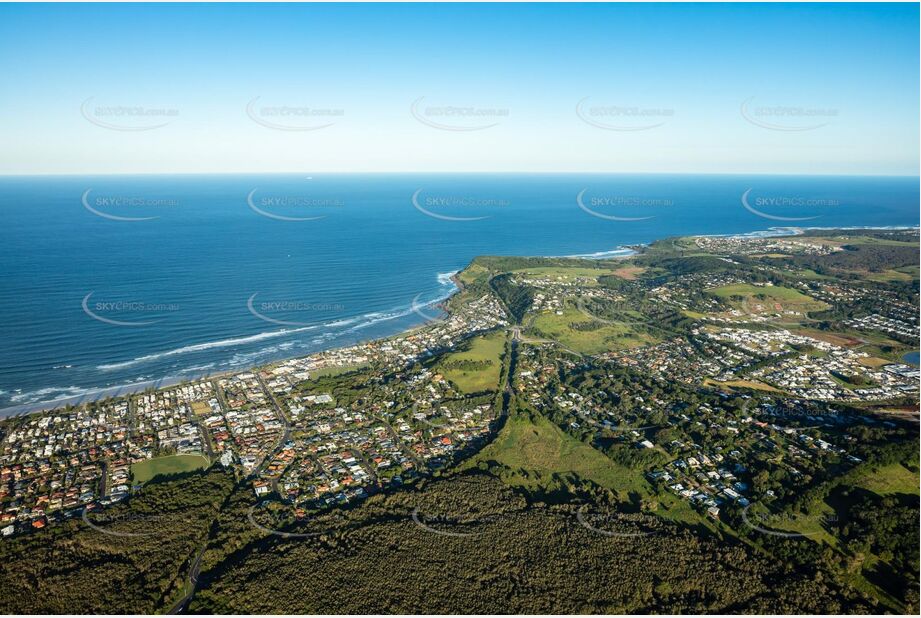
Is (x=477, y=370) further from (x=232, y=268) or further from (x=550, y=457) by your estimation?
(x=232, y=268)

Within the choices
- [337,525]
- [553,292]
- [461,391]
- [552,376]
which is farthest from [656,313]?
[337,525]

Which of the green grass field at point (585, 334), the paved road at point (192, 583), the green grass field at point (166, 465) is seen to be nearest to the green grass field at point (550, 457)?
the paved road at point (192, 583)

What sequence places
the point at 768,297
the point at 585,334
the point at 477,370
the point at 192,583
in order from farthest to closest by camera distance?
the point at 768,297
the point at 585,334
the point at 477,370
the point at 192,583

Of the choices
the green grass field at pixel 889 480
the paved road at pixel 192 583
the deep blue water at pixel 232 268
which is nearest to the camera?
the paved road at pixel 192 583

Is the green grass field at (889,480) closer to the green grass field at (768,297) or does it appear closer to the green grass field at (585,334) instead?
the green grass field at (585,334)

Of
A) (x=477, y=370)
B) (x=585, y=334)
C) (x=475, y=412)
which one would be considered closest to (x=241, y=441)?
(x=475, y=412)

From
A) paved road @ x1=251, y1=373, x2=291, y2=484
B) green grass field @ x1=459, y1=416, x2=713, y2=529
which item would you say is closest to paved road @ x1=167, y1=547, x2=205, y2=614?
paved road @ x1=251, y1=373, x2=291, y2=484

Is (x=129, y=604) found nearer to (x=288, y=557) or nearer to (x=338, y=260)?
(x=288, y=557)
